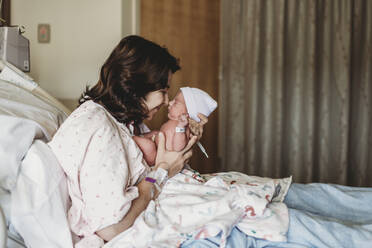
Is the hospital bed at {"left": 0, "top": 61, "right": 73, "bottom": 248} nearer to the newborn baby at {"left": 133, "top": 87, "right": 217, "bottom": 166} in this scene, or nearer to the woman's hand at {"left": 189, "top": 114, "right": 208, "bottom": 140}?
the newborn baby at {"left": 133, "top": 87, "right": 217, "bottom": 166}

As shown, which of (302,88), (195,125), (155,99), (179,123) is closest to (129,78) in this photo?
(155,99)

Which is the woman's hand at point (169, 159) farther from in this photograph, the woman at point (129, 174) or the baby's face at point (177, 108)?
the baby's face at point (177, 108)

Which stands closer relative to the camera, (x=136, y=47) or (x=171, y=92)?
(x=136, y=47)

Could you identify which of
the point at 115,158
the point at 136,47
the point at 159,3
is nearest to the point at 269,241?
the point at 115,158

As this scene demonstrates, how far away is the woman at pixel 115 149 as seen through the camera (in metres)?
0.93

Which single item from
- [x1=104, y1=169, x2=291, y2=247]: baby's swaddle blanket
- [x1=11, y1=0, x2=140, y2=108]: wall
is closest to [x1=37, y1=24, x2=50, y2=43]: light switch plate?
[x1=11, y1=0, x2=140, y2=108]: wall

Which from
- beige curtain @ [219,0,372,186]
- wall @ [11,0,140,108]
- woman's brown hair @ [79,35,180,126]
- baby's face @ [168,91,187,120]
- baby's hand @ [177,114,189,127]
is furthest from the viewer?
beige curtain @ [219,0,372,186]

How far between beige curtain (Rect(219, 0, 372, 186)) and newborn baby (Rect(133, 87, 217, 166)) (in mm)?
1651

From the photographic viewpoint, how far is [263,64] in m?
3.03

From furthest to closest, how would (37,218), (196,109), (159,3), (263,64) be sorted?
(263,64), (159,3), (196,109), (37,218)

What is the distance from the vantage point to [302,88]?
2.95m

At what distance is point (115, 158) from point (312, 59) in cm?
241

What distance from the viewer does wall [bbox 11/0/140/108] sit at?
2238 mm

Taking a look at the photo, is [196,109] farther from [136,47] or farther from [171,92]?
[171,92]
